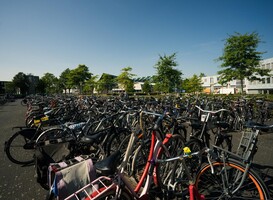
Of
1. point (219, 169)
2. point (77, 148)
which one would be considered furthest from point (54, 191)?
point (219, 169)

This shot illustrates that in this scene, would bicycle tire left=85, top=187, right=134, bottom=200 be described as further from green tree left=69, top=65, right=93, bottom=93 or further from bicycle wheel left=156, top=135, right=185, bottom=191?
green tree left=69, top=65, right=93, bottom=93

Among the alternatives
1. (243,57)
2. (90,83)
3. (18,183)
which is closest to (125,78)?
(90,83)

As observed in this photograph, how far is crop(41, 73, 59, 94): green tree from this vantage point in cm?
5644

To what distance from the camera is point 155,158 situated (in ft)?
6.37

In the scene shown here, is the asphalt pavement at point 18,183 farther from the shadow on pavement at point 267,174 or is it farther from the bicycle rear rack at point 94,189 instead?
the shadow on pavement at point 267,174

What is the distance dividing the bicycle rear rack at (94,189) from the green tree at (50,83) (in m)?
61.9

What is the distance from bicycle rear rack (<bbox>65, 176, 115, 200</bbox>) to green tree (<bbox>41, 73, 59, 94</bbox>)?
2436 inches

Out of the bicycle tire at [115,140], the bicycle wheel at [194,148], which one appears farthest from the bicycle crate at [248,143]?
the bicycle tire at [115,140]

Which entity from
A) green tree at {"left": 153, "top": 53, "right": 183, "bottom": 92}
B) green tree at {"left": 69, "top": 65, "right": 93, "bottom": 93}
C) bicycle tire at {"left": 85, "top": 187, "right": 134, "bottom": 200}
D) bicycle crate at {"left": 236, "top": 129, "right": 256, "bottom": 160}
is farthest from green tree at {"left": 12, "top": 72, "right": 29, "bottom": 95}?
bicycle crate at {"left": 236, "top": 129, "right": 256, "bottom": 160}

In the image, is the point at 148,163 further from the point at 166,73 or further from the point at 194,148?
the point at 166,73

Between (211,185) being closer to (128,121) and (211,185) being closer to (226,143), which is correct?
(226,143)

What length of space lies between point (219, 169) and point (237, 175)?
18 cm

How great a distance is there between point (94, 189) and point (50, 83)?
2555 inches

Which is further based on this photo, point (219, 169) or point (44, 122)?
point (44, 122)
